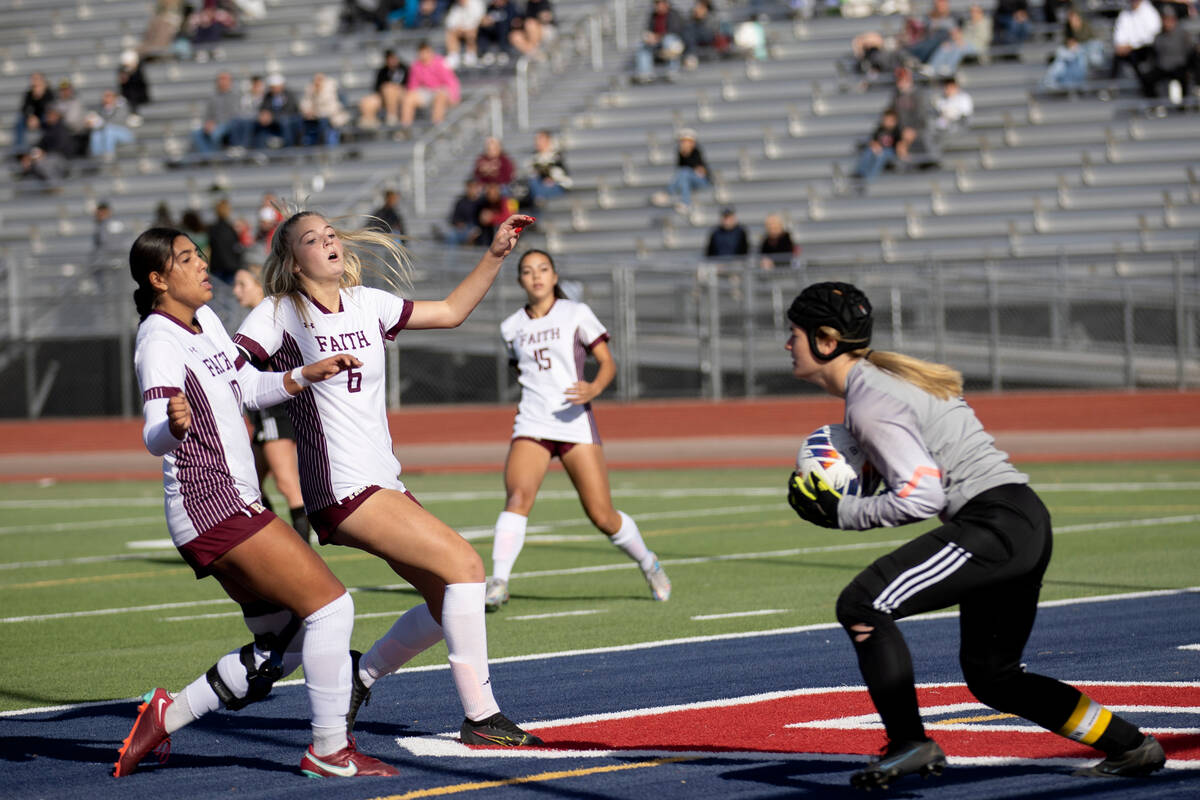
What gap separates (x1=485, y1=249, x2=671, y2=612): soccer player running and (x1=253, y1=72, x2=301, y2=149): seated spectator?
78.1ft

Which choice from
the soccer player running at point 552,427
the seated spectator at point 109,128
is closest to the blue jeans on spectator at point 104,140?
the seated spectator at point 109,128

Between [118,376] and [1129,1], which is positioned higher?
[1129,1]

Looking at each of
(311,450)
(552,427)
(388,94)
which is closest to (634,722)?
(311,450)

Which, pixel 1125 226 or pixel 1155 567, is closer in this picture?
pixel 1155 567

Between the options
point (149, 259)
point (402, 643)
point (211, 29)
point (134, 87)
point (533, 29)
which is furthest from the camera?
point (211, 29)

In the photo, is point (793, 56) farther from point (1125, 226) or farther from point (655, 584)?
point (655, 584)

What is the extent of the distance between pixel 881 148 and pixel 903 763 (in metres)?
24.0

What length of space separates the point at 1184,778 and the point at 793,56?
28.2 meters

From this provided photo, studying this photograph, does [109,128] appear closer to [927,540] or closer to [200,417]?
[200,417]

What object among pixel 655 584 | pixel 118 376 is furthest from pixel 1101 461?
pixel 118 376

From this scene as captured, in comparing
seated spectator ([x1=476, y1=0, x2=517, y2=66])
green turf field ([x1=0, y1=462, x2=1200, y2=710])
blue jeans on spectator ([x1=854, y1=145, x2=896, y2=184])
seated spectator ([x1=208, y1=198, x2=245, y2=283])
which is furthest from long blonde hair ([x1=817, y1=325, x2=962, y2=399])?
seated spectator ([x1=476, y1=0, x2=517, y2=66])

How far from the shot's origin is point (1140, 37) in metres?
28.1

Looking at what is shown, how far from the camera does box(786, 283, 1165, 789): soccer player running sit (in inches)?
217

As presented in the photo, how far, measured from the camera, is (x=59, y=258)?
2761cm
